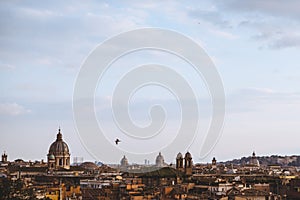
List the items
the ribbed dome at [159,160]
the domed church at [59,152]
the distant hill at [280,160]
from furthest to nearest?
the distant hill at [280,160] → the ribbed dome at [159,160] → the domed church at [59,152]

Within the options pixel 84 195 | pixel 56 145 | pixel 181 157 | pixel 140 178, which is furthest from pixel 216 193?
pixel 56 145

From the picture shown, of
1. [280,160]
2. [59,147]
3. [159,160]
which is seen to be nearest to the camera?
[59,147]

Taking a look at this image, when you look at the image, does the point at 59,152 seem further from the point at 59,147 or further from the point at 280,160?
the point at 280,160

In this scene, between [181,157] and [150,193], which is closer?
[150,193]

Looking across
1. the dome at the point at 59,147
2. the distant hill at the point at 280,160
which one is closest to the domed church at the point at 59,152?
the dome at the point at 59,147

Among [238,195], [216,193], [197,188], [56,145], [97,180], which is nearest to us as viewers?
[238,195]

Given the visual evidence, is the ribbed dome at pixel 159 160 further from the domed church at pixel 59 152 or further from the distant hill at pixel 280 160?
the distant hill at pixel 280 160

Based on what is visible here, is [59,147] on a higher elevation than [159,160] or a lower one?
higher

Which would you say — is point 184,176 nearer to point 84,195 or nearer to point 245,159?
point 84,195

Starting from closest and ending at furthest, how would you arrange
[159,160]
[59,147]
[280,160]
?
1. [59,147]
2. [159,160]
3. [280,160]

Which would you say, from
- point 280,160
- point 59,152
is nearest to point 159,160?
point 59,152

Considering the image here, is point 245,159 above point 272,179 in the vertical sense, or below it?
above
